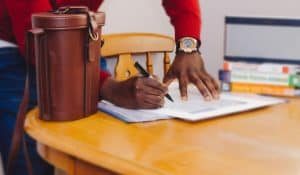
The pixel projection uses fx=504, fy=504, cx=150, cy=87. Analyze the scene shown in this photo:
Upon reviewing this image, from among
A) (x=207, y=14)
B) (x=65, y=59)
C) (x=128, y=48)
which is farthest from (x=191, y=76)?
(x=207, y=14)

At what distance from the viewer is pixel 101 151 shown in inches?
35.2

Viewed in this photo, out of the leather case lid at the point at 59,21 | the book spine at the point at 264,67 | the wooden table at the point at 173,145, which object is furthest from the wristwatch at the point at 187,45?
the leather case lid at the point at 59,21

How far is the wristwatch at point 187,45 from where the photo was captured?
4.37 feet

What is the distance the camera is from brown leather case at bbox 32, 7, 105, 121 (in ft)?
3.37

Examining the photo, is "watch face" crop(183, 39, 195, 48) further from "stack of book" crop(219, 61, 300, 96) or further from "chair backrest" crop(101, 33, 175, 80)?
"chair backrest" crop(101, 33, 175, 80)

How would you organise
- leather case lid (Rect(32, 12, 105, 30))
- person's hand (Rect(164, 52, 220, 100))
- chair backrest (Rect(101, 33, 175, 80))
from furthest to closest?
chair backrest (Rect(101, 33, 175, 80)), person's hand (Rect(164, 52, 220, 100)), leather case lid (Rect(32, 12, 105, 30))

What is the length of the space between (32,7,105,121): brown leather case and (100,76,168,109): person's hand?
8 centimetres

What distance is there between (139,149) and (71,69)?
252mm

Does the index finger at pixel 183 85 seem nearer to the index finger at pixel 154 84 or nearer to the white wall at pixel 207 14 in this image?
the index finger at pixel 154 84

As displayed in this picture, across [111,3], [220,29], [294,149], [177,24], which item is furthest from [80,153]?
[220,29]

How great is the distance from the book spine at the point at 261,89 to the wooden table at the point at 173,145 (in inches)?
7.0

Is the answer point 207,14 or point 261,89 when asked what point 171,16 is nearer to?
point 261,89

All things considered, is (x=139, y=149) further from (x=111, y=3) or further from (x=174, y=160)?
(x=111, y=3)

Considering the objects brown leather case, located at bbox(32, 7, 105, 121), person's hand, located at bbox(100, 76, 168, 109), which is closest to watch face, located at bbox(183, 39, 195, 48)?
person's hand, located at bbox(100, 76, 168, 109)
